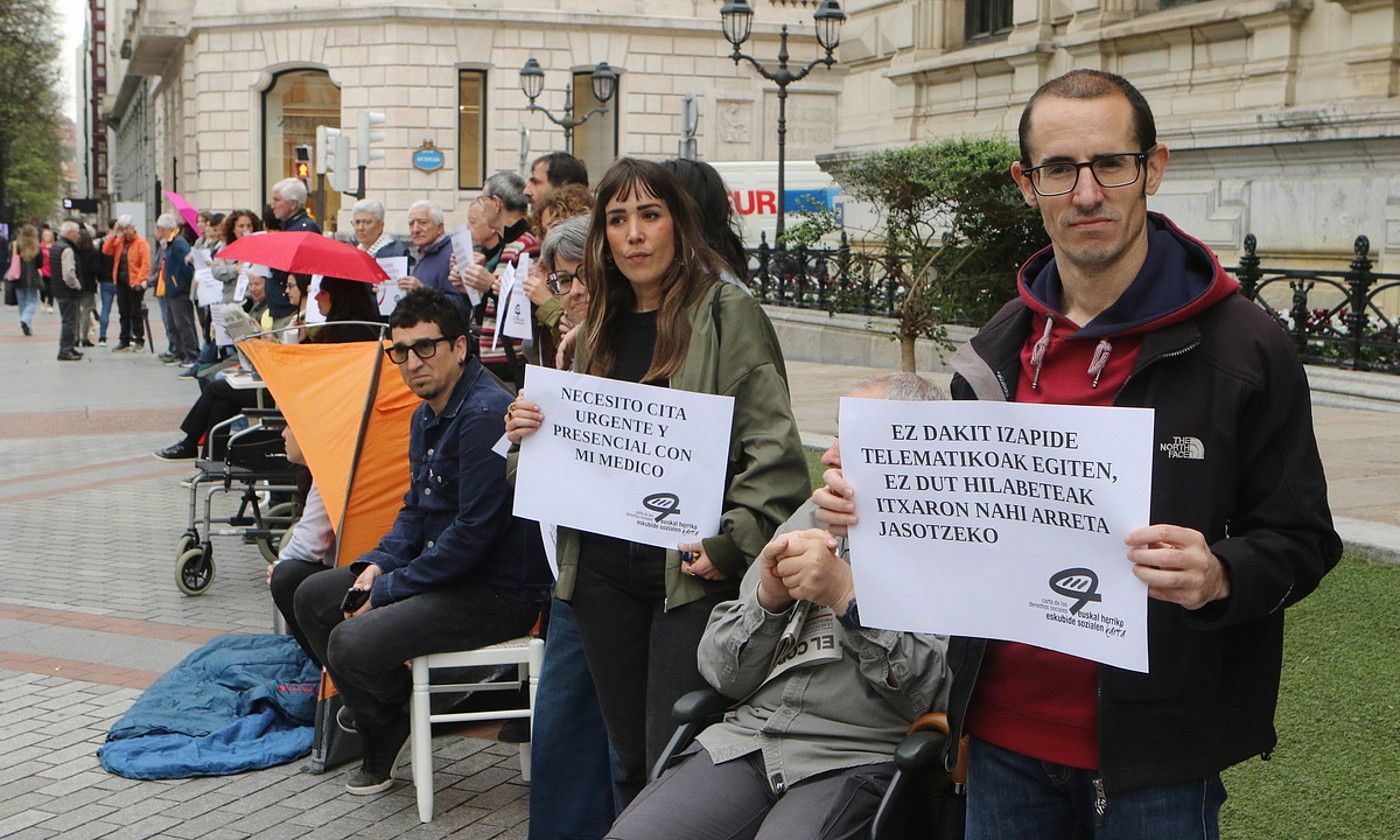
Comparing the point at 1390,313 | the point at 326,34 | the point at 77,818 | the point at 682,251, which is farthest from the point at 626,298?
the point at 326,34

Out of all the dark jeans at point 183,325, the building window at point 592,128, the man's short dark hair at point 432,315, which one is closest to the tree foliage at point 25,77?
the building window at point 592,128

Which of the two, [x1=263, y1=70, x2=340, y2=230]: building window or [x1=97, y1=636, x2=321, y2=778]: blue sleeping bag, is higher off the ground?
[x1=263, y1=70, x2=340, y2=230]: building window

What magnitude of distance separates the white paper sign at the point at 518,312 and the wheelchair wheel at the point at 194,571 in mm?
2489

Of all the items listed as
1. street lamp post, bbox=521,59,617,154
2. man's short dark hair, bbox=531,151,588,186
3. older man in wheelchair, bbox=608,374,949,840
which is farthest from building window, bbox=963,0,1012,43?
older man in wheelchair, bbox=608,374,949,840

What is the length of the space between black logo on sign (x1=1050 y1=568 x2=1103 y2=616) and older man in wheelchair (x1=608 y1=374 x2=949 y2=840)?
0.81m

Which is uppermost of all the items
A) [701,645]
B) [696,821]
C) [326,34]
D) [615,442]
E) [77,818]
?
[326,34]

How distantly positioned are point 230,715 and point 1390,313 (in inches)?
443

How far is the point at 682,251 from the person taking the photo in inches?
156

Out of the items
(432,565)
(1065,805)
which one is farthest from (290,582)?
(1065,805)

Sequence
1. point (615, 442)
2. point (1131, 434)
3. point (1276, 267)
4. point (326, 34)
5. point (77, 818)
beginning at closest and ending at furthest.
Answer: point (1131, 434)
point (615, 442)
point (77, 818)
point (1276, 267)
point (326, 34)

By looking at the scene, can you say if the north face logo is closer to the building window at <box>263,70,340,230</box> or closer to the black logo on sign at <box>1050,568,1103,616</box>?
the black logo on sign at <box>1050,568,1103,616</box>

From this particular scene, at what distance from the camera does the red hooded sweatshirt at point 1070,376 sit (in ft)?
7.99

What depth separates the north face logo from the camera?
2361mm

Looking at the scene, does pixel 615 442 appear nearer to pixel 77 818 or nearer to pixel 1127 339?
pixel 1127 339
